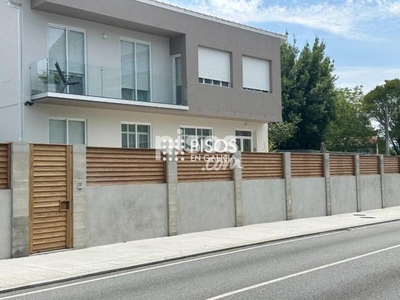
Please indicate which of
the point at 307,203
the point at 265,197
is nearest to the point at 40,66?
the point at 265,197

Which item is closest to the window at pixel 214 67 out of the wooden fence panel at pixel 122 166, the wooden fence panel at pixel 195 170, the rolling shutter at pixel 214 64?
the rolling shutter at pixel 214 64

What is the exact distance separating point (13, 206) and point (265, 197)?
10.1m

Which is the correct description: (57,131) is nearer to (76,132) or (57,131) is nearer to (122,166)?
(76,132)

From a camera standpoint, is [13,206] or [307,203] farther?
[307,203]

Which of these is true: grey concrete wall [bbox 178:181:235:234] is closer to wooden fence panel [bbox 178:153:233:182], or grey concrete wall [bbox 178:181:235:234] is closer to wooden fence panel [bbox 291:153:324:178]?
wooden fence panel [bbox 178:153:233:182]

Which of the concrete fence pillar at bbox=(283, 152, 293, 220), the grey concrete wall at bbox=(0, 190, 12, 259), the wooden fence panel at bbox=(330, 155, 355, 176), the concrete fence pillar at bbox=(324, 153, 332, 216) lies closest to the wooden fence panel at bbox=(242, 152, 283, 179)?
the concrete fence pillar at bbox=(283, 152, 293, 220)

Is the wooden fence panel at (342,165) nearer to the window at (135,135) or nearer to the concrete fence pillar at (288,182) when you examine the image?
the concrete fence pillar at (288,182)

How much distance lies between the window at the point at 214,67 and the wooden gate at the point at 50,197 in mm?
11990

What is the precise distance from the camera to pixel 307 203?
21594mm

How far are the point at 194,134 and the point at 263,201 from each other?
262 inches

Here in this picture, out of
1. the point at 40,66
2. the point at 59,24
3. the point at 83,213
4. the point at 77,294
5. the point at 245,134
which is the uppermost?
the point at 59,24

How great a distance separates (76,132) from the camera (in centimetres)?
2041

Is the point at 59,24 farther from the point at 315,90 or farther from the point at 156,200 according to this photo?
the point at 315,90

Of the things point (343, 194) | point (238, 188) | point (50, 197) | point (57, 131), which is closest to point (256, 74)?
point (343, 194)
